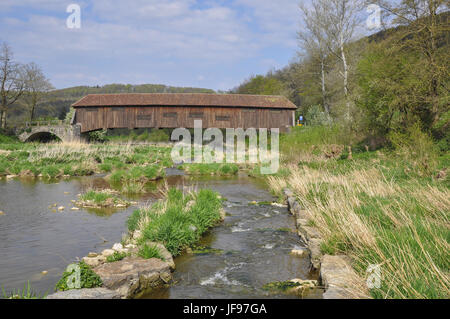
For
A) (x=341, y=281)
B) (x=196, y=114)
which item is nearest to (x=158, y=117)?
(x=196, y=114)

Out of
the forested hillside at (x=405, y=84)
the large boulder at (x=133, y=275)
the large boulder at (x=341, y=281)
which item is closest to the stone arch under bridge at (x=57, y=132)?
the forested hillside at (x=405, y=84)

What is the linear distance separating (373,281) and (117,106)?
1209 inches

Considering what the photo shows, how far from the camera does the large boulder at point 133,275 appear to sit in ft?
14.5

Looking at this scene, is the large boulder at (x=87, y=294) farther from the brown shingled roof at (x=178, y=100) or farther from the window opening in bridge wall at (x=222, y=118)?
the window opening in bridge wall at (x=222, y=118)

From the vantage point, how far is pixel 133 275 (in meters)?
4.59

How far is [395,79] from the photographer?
14.7 m

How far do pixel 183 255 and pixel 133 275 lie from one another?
1480 mm

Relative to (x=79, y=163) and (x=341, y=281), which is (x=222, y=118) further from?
(x=341, y=281)

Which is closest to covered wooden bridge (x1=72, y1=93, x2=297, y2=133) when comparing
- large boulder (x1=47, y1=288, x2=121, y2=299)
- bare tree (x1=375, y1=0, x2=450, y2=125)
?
bare tree (x1=375, y1=0, x2=450, y2=125)

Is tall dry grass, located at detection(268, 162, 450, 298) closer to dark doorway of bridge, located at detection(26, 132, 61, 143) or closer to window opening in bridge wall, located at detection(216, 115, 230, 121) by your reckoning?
window opening in bridge wall, located at detection(216, 115, 230, 121)

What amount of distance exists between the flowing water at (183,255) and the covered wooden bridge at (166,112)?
69.6 ft

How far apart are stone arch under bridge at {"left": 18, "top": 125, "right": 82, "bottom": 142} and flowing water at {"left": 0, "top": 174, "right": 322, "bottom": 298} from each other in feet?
73.2
